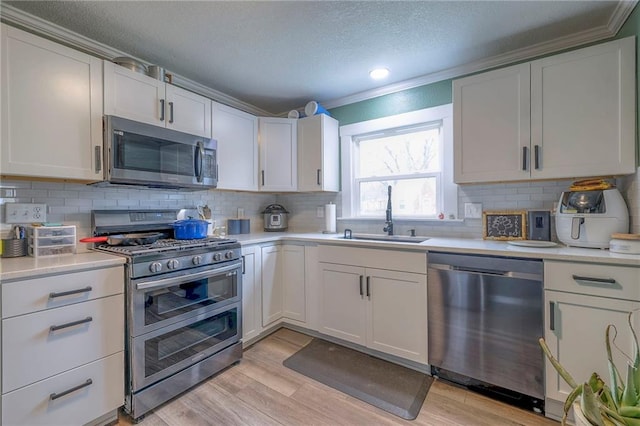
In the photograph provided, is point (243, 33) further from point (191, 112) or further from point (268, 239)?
point (268, 239)

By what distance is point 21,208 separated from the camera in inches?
67.3

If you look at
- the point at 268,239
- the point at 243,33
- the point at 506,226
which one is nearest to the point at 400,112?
the point at 506,226

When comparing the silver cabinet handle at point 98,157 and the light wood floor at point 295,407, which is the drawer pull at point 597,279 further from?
the silver cabinet handle at point 98,157

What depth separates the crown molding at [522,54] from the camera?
1.77m

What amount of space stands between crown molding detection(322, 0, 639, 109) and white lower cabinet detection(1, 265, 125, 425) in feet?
8.73

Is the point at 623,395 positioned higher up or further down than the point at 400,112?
further down

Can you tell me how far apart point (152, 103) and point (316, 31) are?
1.30 meters

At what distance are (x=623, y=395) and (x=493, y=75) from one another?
1.97 metres

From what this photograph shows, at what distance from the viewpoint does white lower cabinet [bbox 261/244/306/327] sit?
8.38 feet

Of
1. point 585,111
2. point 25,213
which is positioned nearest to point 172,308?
point 25,213

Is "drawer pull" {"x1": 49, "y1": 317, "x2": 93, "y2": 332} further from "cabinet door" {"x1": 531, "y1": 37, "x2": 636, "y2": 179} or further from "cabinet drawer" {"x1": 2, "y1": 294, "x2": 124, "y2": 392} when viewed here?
"cabinet door" {"x1": 531, "y1": 37, "x2": 636, "y2": 179}

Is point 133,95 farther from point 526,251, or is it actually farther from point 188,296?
point 526,251

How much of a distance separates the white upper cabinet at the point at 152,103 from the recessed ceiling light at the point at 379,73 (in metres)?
1.48

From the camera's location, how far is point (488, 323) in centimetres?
176
